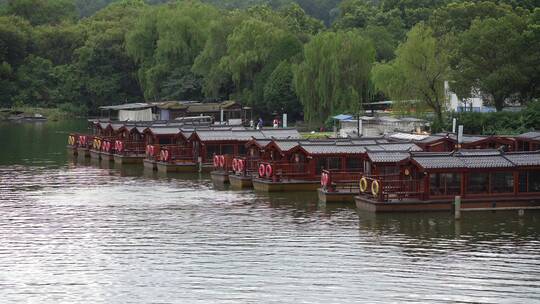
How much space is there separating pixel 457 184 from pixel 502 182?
2020mm

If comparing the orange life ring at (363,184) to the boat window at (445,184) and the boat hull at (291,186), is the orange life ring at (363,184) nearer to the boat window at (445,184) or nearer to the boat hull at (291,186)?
the boat window at (445,184)

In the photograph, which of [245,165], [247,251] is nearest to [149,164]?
[245,165]

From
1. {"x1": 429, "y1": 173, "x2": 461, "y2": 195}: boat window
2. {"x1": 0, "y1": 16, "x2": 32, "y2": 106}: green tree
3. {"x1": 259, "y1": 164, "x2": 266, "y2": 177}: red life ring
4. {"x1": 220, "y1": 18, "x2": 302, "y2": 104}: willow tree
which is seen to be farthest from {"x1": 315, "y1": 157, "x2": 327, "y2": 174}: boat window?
{"x1": 0, "y1": 16, "x2": 32, "y2": 106}: green tree

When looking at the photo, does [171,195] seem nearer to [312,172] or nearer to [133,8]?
[312,172]

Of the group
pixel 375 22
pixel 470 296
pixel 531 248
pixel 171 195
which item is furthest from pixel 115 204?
pixel 375 22

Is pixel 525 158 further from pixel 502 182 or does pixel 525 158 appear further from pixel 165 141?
pixel 165 141

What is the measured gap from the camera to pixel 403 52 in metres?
78.4

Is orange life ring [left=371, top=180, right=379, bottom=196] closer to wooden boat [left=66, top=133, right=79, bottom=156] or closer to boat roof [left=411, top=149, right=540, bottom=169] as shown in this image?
boat roof [left=411, top=149, right=540, bottom=169]

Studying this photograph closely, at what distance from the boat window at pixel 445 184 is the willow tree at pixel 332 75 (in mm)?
44729

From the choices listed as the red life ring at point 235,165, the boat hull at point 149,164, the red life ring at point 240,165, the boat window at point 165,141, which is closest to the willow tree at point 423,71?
the boat window at point 165,141

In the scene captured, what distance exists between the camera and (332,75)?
92.6m

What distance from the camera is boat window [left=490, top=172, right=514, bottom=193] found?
156 ft

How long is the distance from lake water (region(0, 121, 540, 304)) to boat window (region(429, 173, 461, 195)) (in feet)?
4.82

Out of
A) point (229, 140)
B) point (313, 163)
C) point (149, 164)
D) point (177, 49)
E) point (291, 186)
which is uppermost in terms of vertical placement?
point (177, 49)
